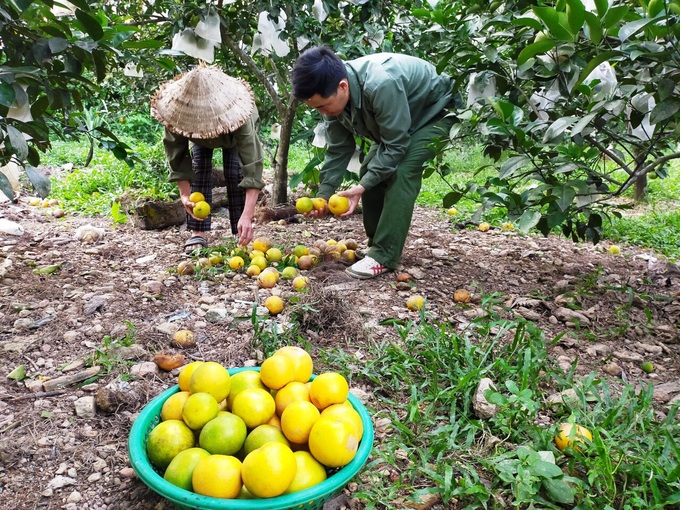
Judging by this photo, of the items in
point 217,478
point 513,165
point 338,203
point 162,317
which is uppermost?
point 513,165

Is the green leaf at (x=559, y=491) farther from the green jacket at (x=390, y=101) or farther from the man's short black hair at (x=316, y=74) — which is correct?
the man's short black hair at (x=316, y=74)

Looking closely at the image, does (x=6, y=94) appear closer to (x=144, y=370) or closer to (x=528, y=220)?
(x=144, y=370)

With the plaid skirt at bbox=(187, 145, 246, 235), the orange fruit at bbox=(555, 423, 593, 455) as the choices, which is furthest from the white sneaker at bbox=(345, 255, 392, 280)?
the orange fruit at bbox=(555, 423, 593, 455)

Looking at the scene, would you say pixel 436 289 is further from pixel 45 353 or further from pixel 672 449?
pixel 45 353

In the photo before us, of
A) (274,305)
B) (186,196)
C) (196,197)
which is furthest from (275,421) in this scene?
(186,196)

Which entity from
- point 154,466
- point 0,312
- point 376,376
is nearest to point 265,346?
point 376,376

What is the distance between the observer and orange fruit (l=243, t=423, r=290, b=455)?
1464mm

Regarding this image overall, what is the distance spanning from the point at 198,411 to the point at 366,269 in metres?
1.86

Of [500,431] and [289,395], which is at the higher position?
[289,395]

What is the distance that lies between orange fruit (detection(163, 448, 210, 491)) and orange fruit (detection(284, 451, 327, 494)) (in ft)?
0.83

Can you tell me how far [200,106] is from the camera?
311 cm

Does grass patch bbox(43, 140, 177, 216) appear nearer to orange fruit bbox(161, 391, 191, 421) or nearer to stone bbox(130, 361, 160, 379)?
stone bbox(130, 361, 160, 379)

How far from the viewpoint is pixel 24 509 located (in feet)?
4.81

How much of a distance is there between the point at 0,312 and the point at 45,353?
59 cm
